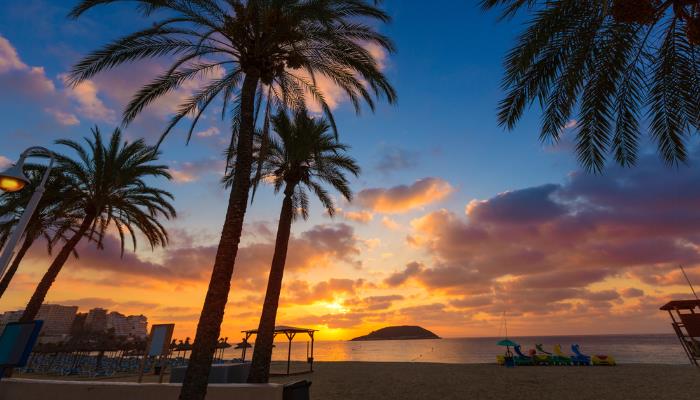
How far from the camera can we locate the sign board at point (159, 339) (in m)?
10.9

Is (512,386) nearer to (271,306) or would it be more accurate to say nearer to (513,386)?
(513,386)

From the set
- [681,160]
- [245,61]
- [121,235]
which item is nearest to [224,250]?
[245,61]

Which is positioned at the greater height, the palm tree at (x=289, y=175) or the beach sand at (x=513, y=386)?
the palm tree at (x=289, y=175)

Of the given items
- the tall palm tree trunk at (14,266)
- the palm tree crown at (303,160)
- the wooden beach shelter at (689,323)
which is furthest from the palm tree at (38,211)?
the wooden beach shelter at (689,323)

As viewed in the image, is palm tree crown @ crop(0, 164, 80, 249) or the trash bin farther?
palm tree crown @ crop(0, 164, 80, 249)

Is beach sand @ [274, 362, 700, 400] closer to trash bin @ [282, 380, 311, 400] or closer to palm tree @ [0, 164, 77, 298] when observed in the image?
trash bin @ [282, 380, 311, 400]

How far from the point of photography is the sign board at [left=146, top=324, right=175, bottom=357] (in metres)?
10.9

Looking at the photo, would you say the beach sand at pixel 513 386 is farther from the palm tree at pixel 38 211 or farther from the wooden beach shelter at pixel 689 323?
the palm tree at pixel 38 211

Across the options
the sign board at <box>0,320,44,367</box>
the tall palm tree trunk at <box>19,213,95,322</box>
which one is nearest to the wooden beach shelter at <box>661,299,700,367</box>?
the sign board at <box>0,320,44,367</box>

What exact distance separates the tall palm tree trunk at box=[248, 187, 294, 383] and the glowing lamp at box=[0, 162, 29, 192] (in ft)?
29.0

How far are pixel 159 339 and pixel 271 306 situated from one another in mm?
4062

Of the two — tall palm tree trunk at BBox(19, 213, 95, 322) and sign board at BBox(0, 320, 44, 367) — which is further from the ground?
tall palm tree trunk at BBox(19, 213, 95, 322)

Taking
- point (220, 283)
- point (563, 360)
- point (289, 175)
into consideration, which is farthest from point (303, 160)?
point (563, 360)

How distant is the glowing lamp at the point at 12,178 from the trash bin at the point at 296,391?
23.1 ft
